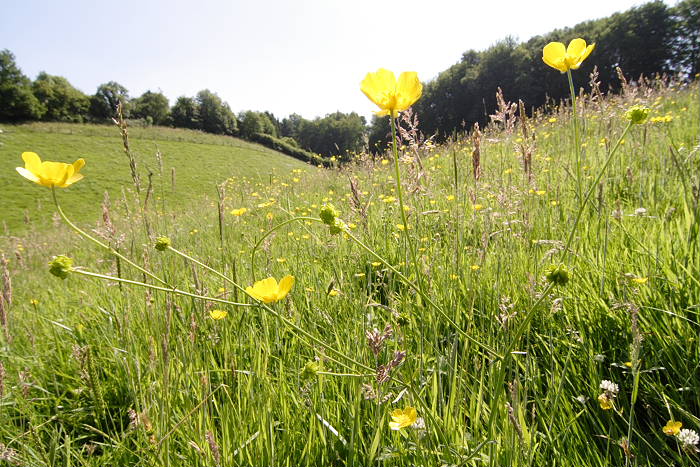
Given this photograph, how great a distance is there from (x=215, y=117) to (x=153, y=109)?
760cm

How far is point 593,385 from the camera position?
3.51 ft

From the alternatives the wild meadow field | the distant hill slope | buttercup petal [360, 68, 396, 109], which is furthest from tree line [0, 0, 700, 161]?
buttercup petal [360, 68, 396, 109]

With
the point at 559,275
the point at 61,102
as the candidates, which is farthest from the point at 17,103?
the point at 559,275

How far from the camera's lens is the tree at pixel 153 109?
4300 centimetres

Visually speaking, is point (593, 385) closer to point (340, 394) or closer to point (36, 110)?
point (340, 394)

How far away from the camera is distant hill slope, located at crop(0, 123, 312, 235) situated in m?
18.0

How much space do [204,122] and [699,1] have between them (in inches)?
1938

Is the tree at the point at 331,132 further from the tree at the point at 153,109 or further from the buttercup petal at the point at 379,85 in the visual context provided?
the buttercup petal at the point at 379,85

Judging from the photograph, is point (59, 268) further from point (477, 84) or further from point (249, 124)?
point (249, 124)

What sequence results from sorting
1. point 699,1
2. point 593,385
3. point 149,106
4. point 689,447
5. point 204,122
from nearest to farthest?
1. point 689,447
2. point 593,385
3. point 699,1
4. point 149,106
5. point 204,122

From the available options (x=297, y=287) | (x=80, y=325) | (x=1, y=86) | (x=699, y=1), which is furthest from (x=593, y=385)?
(x=1, y=86)

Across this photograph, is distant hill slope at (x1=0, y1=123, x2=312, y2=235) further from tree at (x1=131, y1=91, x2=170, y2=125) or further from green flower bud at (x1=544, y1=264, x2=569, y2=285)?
green flower bud at (x1=544, y1=264, x2=569, y2=285)

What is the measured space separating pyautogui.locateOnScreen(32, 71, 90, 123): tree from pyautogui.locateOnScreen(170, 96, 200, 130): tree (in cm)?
905

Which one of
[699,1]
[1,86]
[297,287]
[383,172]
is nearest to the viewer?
[297,287]
